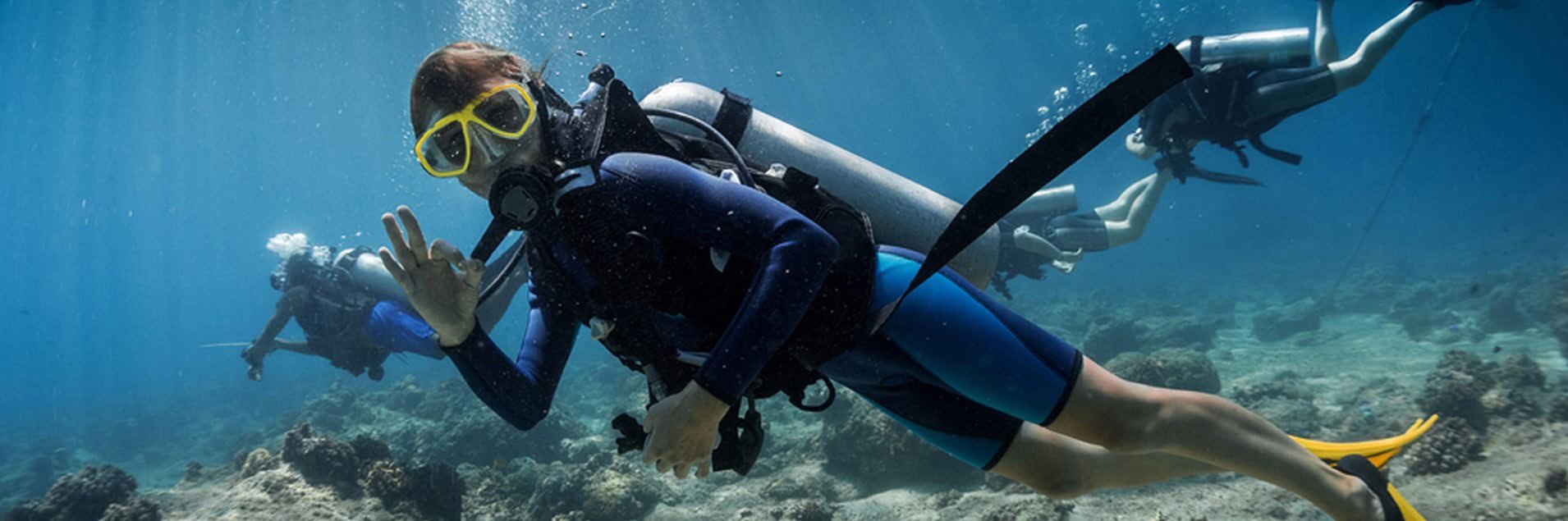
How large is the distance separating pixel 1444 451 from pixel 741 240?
773cm

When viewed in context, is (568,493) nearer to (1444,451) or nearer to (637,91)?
(1444,451)

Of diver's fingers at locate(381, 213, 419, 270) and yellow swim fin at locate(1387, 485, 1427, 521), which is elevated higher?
diver's fingers at locate(381, 213, 419, 270)

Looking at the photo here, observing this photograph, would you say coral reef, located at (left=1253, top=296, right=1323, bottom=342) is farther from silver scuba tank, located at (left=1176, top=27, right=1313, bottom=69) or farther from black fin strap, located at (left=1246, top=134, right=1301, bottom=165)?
silver scuba tank, located at (left=1176, top=27, right=1313, bottom=69)

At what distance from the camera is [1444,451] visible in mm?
5863

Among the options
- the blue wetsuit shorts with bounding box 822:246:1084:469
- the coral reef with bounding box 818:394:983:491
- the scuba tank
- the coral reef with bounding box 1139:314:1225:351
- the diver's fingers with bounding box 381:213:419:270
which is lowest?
the coral reef with bounding box 1139:314:1225:351

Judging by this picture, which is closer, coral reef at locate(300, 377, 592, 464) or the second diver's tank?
the second diver's tank

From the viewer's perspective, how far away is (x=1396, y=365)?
1080 centimetres

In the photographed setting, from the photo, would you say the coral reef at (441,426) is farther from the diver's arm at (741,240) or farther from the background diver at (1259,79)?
the background diver at (1259,79)

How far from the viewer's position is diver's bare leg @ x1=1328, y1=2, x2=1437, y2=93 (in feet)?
24.8

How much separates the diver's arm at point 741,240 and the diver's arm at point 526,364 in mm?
987

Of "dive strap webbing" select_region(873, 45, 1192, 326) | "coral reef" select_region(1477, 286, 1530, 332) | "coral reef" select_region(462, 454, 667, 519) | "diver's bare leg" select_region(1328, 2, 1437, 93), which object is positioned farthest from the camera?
"coral reef" select_region(1477, 286, 1530, 332)

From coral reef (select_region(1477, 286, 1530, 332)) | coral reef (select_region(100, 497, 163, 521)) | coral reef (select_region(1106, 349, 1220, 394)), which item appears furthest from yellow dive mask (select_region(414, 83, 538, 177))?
coral reef (select_region(1477, 286, 1530, 332))

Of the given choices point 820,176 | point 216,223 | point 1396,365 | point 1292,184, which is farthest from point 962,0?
point 216,223

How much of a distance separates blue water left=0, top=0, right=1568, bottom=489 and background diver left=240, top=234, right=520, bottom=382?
7.22 metres
